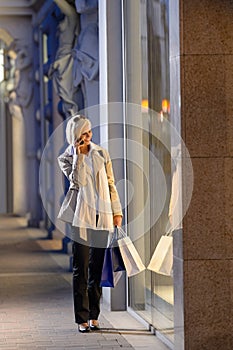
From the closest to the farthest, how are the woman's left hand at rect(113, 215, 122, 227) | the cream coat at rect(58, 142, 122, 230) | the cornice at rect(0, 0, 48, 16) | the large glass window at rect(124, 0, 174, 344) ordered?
the large glass window at rect(124, 0, 174, 344)
the cream coat at rect(58, 142, 122, 230)
the woman's left hand at rect(113, 215, 122, 227)
the cornice at rect(0, 0, 48, 16)

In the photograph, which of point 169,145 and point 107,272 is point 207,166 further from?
point 107,272

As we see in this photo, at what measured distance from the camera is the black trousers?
10.1 meters

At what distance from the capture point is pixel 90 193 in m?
10.1

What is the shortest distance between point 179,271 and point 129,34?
3.76 m

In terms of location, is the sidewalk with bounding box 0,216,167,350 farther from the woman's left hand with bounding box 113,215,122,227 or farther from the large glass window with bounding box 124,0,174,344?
the woman's left hand with bounding box 113,215,122,227

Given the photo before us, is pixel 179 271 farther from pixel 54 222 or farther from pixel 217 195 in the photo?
pixel 54 222

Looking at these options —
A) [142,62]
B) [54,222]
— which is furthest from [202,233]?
[54,222]

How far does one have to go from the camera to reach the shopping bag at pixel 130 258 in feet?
32.5

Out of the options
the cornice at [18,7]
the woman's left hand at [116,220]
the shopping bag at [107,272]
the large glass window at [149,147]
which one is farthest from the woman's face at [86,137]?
the cornice at [18,7]

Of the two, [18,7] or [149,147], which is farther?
[18,7]

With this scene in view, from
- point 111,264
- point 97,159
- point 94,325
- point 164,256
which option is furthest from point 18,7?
point 164,256

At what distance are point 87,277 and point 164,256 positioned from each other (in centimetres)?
146

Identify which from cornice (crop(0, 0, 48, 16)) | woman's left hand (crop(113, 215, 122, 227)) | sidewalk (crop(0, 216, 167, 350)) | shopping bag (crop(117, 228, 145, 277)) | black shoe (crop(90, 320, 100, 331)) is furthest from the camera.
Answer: cornice (crop(0, 0, 48, 16))

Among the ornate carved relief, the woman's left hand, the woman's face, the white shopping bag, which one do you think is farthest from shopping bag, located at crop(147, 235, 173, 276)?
the ornate carved relief
